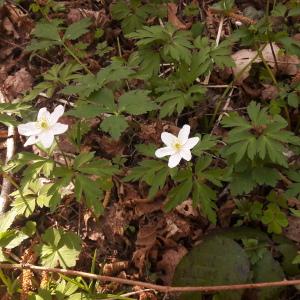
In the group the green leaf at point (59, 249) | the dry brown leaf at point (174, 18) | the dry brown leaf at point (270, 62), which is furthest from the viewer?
the dry brown leaf at point (174, 18)

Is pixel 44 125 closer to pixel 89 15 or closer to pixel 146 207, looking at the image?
pixel 146 207

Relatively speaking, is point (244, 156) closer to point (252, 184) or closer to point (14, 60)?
point (252, 184)

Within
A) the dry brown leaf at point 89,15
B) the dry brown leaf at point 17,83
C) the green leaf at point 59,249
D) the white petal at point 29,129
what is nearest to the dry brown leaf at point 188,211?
the green leaf at point 59,249

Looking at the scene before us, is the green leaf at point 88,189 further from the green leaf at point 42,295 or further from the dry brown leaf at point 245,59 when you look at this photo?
the dry brown leaf at point 245,59

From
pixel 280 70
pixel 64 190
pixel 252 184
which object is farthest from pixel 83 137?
pixel 280 70

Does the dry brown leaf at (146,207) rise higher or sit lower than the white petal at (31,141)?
lower

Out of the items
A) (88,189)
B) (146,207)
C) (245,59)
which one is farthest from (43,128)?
(245,59)

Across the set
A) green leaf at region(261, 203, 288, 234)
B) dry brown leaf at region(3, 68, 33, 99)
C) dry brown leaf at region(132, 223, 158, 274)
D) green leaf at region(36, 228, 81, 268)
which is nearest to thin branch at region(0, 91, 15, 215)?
dry brown leaf at region(3, 68, 33, 99)

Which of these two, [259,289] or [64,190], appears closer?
[259,289]
